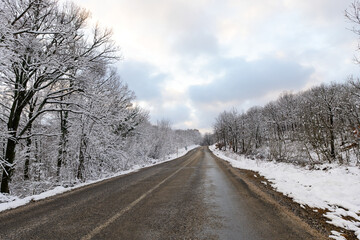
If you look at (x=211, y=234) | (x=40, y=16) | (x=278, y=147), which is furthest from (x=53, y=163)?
(x=278, y=147)

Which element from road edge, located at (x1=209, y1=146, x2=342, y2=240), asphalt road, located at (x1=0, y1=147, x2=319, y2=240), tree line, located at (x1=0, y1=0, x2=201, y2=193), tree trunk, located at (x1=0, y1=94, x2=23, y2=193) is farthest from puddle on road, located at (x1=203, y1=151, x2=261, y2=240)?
tree trunk, located at (x1=0, y1=94, x2=23, y2=193)

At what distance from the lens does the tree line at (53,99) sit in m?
7.16

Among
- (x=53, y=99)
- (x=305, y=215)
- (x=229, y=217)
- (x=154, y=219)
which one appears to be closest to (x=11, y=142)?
(x=53, y=99)

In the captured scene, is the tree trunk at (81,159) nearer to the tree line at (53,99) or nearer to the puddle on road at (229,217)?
the tree line at (53,99)

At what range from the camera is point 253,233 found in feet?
9.82

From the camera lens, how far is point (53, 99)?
→ 34.9 feet

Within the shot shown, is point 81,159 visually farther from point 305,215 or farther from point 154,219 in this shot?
point 305,215

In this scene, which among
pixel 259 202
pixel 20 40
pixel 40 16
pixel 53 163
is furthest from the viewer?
pixel 53 163

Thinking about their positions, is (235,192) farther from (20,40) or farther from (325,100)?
(325,100)

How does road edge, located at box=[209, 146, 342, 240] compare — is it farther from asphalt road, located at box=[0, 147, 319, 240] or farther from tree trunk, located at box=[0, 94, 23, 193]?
tree trunk, located at box=[0, 94, 23, 193]

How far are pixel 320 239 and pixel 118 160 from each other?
1466cm

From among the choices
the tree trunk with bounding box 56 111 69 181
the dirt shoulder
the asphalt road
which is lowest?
the dirt shoulder

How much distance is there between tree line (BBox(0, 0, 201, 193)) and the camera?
23.5 ft

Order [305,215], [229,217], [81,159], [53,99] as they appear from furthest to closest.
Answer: [81,159]
[53,99]
[305,215]
[229,217]
